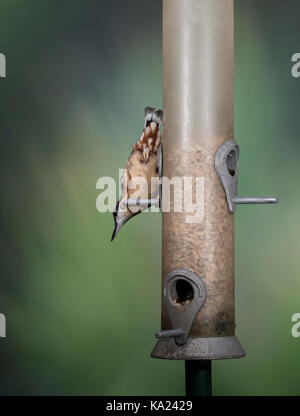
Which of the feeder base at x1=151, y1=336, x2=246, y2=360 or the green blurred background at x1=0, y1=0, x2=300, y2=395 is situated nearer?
the feeder base at x1=151, y1=336, x2=246, y2=360

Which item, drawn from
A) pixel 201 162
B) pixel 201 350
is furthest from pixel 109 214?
pixel 201 350

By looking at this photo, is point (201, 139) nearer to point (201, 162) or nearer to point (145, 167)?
point (201, 162)

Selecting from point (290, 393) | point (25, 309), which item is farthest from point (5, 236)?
point (290, 393)

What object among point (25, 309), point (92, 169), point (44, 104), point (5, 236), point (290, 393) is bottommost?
point (290, 393)

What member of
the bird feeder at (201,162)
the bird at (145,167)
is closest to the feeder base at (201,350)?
the bird feeder at (201,162)

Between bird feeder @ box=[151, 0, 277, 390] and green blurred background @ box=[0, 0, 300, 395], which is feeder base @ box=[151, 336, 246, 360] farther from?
green blurred background @ box=[0, 0, 300, 395]

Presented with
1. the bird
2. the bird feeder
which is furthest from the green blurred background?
the bird feeder
